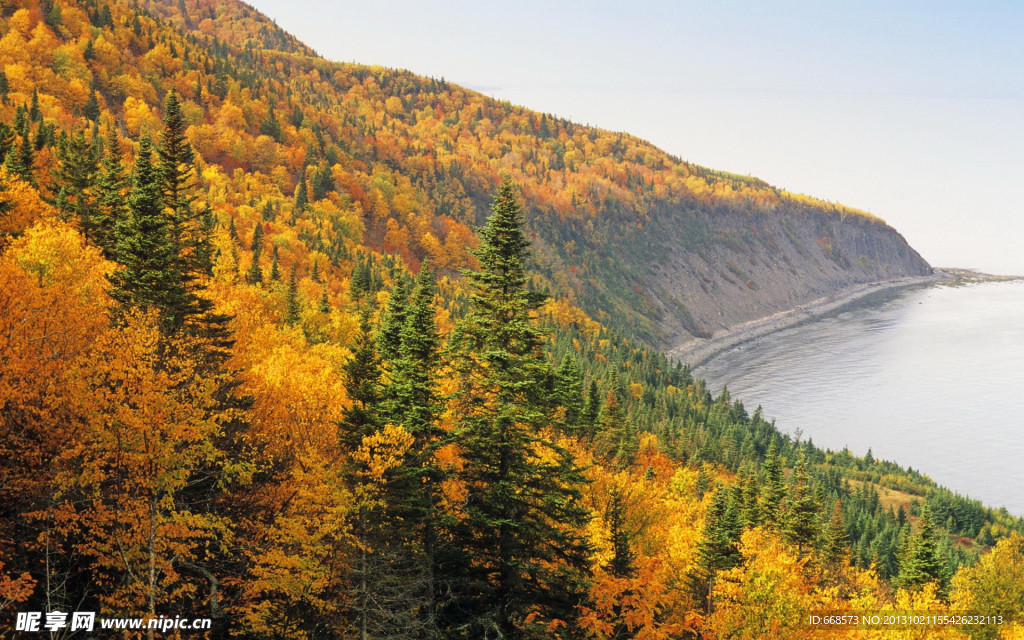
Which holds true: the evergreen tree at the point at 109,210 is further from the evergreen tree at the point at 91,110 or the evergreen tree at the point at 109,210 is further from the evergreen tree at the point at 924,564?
the evergreen tree at the point at 91,110

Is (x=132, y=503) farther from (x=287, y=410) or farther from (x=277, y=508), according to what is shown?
(x=287, y=410)

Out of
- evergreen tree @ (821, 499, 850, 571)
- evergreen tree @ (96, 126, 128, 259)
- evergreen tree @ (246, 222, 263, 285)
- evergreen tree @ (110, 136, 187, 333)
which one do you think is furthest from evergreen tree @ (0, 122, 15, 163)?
evergreen tree @ (821, 499, 850, 571)

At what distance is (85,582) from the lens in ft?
80.9

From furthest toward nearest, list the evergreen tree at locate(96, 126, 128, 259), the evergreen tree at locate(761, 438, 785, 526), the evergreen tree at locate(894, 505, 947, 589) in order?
the evergreen tree at locate(761, 438, 785, 526), the evergreen tree at locate(894, 505, 947, 589), the evergreen tree at locate(96, 126, 128, 259)

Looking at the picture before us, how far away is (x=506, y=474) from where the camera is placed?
84.7 feet

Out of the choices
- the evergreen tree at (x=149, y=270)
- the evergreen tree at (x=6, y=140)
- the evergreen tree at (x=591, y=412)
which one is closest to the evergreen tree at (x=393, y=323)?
the evergreen tree at (x=149, y=270)

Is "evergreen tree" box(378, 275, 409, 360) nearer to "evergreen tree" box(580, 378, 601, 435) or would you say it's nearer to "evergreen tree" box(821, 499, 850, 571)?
"evergreen tree" box(580, 378, 601, 435)

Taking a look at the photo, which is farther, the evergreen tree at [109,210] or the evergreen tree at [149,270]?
the evergreen tree at [109,210]

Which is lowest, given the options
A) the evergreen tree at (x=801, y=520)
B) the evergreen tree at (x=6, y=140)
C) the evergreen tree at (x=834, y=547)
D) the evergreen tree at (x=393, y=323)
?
the evergreen tree at (x=834, y=547)

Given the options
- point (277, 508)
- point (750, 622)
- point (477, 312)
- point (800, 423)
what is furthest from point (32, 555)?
point (800, 423)

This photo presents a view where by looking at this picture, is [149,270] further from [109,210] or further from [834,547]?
[834,547]

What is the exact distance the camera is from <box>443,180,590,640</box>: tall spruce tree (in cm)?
2550

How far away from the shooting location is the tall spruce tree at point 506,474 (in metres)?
25.5

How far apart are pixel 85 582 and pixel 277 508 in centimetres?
810
